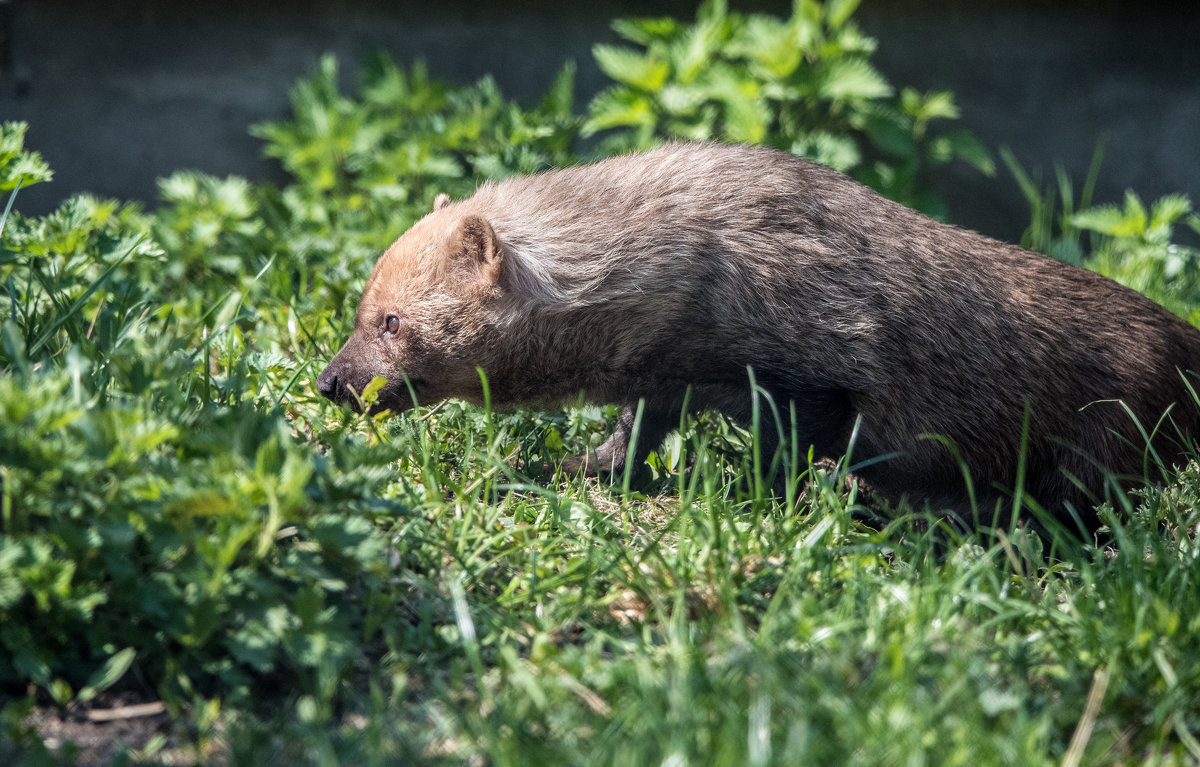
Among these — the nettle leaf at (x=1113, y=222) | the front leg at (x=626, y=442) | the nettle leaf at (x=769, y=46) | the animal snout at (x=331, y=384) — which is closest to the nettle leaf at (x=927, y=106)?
the nettle leaf at (x=769, y=46)

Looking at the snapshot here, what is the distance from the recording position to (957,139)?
242 inches

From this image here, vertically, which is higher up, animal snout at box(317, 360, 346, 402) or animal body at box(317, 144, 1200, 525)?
animal body at box(317, 144, 1200, 525)

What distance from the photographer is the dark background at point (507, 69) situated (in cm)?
627

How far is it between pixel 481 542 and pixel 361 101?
4509mm

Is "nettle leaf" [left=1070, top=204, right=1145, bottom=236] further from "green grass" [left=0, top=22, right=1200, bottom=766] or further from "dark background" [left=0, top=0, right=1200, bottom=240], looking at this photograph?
"green grass" [left=0, top=22, right=1200, bottom=766]

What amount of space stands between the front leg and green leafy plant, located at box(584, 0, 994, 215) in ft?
7.67

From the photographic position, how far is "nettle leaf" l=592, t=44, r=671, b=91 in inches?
232

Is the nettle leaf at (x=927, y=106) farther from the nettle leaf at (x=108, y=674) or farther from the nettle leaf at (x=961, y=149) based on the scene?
the nettle leaf at (x=108, y=674)

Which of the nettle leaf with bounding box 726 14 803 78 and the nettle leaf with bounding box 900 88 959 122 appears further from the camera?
the nettle leaf with bounding box 900 88 959 122

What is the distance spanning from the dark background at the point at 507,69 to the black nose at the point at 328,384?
128 inches

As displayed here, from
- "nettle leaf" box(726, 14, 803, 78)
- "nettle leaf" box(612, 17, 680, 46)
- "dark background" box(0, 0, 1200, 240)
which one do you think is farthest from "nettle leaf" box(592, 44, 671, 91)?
"dark background" box(0, 0, 1200, 240)

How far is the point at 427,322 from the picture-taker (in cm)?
367

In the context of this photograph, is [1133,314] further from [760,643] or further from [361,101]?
[361,101]

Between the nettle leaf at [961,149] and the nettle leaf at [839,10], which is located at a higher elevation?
the nettle leaf at [839,10]
